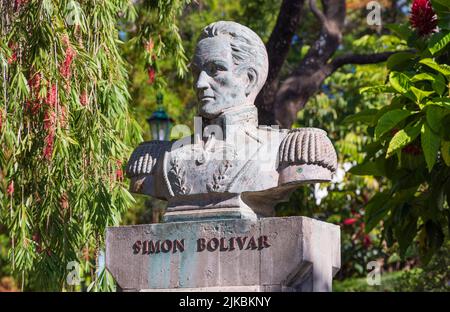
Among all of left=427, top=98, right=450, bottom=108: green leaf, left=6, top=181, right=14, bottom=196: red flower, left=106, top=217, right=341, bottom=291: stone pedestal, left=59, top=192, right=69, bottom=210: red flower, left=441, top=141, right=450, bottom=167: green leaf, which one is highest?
left=427, top=98, right=450, bottom=108: green leaf

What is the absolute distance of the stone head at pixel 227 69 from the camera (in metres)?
8.53

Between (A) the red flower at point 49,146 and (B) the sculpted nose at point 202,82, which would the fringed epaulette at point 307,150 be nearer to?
(B) the sculpted nose at point 202,82

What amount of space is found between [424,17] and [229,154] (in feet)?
9.87

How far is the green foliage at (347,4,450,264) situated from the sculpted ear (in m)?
1.38

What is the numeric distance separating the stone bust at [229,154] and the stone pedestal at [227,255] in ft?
0.51

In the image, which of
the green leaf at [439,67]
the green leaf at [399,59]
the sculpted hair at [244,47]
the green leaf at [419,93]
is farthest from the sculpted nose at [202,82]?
the green leaf at [399,59]

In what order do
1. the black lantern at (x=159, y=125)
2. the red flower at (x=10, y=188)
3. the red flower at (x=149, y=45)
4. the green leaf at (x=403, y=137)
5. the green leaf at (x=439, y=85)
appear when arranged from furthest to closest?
1. the black lantern at (x=159, y=125)
2. the red flower at (x=149, y=45)
3. the red flower at (x=10, y=188)
4. the green leaf at (x=439, y=85)
5. the green leaf at (x=403, y=137)

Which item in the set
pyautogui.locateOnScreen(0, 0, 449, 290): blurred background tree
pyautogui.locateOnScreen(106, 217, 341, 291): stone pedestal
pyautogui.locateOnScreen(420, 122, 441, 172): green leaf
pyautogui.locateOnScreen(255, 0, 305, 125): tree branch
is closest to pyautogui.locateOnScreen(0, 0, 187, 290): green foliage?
pyautogui.locateOnScreen(0, 0, 449, 290): blurred background tree

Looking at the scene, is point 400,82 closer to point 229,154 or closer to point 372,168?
point 372,168

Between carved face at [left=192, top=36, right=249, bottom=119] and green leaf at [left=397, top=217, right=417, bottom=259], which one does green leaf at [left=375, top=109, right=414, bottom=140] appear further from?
green leaf at [left=397, top=217, right=417, bottom=259]

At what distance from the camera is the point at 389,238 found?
36.8 ft

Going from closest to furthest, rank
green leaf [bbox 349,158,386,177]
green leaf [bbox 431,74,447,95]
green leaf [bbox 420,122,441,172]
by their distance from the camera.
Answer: green leaf [bbox 420,122,441,172] → green leaf [bbox 431,74,447,95] → green leaf [bbox 349,158,386,177]

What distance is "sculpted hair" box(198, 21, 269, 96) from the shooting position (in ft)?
28.2

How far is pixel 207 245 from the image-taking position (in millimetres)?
8211
